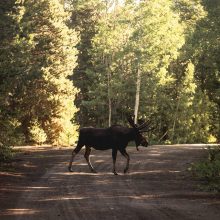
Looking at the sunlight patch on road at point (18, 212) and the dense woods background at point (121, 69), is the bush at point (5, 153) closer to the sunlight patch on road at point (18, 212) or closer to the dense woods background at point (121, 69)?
the dense woods background at point (121, 69)

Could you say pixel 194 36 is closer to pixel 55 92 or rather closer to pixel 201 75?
pixel 55 92

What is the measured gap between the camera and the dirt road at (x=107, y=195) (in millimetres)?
10484

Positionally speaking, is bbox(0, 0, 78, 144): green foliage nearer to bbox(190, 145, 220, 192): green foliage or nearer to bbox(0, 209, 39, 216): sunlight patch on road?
bbox(190, 145, 220, 192): green foliage

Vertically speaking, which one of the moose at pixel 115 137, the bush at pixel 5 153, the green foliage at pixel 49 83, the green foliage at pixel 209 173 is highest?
the green foliage at pixel 49 83

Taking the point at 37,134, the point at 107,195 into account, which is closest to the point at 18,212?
the point at 107,195

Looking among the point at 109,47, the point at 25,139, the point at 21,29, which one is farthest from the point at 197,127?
the point at 21,29

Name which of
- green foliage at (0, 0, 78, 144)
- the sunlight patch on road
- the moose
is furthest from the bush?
green foliage at (0, 0, 78, 144)

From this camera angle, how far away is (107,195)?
42.1 feet

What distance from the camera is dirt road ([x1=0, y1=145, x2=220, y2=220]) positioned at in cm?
1048

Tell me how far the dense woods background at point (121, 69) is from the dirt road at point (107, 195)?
9581 mm

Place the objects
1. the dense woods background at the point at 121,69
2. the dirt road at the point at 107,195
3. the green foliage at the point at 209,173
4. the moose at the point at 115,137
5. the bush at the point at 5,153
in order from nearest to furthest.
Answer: the dirt road at the point at 107,195 → the green foliage at the point at 209,173 → the moose at the point at 115,137 → the bush at the point at 5,153 → the dense woods background at the point at 121,69

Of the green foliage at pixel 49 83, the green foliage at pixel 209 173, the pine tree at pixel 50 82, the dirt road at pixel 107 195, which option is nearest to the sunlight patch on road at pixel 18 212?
the dirt road at pixel 107 195

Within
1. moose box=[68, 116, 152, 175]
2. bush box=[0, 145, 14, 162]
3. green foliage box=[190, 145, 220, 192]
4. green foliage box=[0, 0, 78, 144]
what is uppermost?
green foliage box=[0, 0, 78, 144]

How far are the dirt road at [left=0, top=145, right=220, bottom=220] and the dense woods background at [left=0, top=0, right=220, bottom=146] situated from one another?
9581mm
